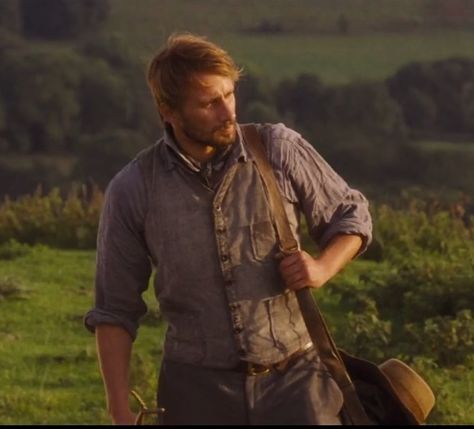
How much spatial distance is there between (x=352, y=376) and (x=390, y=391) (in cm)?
11

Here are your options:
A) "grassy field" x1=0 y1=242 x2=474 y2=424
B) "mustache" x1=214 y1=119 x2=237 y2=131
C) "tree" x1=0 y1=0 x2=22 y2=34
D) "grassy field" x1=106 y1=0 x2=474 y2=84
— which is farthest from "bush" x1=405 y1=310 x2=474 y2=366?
"tree" x1=0 y1=0 x2=22 y2=34

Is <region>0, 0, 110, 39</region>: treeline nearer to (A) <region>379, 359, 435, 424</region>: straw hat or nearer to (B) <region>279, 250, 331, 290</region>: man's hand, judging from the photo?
(A) <region>379, 359, 435, 424</region>: straw hat

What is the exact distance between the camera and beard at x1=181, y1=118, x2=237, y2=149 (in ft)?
12.8

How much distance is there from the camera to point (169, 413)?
3.98 meters

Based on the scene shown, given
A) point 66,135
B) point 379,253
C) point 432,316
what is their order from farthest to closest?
point 66,135, point 379,253, point 432,316

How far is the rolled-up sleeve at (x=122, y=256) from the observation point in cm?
399

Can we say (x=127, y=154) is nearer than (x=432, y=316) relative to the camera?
No

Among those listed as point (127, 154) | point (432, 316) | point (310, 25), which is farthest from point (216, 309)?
point (310, 25)

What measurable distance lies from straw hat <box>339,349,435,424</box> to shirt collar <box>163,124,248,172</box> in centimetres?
53

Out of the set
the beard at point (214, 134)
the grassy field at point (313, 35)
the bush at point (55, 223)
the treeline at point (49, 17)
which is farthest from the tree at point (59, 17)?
the beard at point (214, 134)

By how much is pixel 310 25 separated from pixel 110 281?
33.0 metres

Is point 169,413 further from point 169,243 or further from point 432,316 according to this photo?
point 432,316

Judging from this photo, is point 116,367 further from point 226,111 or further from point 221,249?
point 226,111

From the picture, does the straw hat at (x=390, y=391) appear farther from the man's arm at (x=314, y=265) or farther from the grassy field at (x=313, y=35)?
the grassy field at (x=313, y=35)
